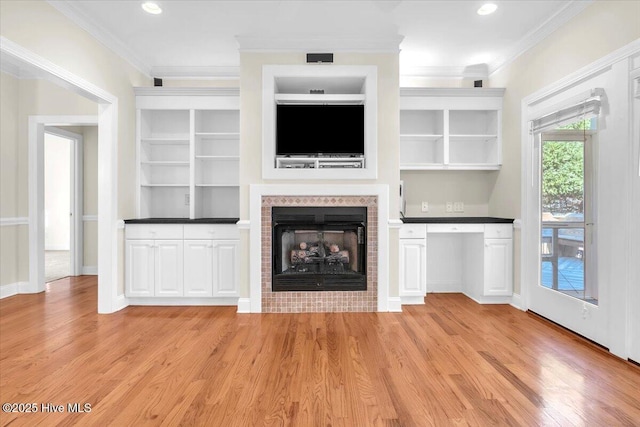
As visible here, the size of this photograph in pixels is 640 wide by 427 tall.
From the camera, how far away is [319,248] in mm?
3814

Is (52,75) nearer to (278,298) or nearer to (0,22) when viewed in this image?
(0,22)

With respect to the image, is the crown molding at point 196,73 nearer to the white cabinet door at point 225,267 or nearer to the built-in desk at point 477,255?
the white cabinet door at point 225,267

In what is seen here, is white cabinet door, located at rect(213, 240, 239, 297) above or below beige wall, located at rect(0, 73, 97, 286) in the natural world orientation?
below

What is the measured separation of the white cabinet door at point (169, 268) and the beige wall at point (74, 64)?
390 mm

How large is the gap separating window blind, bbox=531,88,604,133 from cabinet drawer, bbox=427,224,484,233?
1121 mm

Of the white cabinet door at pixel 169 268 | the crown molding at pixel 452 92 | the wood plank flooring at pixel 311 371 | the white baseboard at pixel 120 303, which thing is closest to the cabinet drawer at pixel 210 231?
the white cabinet door at pixel 169 268

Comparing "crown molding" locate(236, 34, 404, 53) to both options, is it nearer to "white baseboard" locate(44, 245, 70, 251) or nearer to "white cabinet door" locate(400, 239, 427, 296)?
"white cabinet door" locate(400, 239, 427, 296)

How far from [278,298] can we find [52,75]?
279 centimetres

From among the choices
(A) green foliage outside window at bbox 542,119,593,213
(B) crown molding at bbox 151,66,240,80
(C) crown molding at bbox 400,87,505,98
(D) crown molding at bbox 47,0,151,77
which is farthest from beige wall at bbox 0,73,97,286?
(A) green foliage outside window at bbox 542,119,593,213

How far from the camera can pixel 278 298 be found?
12.0 feet

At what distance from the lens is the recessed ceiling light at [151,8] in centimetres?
308

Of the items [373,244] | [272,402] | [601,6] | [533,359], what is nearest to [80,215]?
[373,244]

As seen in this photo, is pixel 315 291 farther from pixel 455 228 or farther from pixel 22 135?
pixel 22 135

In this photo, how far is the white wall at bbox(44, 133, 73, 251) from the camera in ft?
27.6
